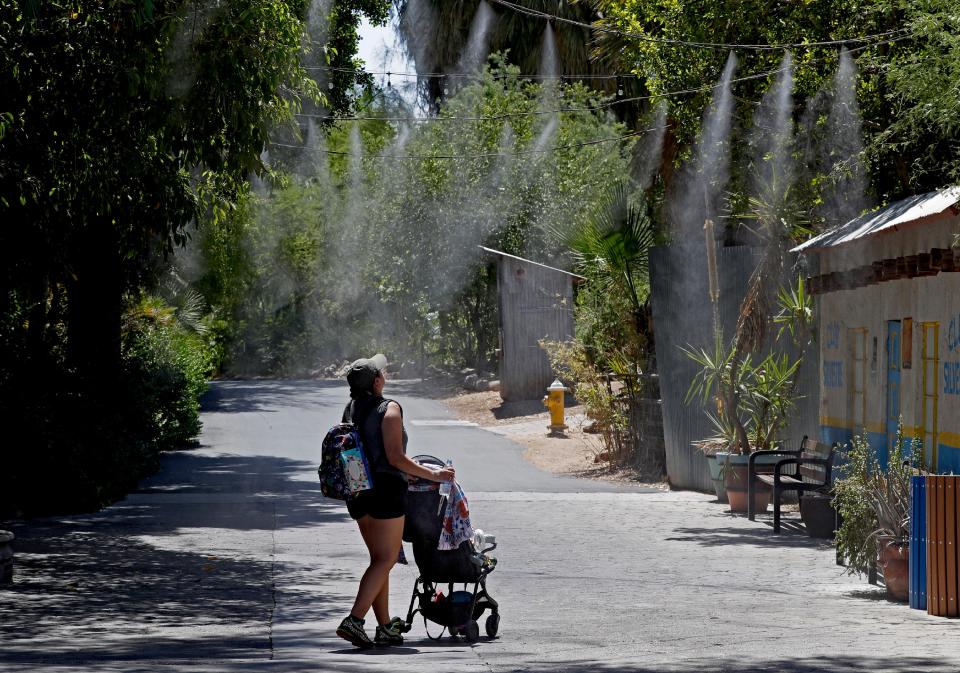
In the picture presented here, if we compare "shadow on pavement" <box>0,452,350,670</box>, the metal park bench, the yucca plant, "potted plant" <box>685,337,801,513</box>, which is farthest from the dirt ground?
the yucca plant

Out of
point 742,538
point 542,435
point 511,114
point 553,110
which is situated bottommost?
point 742,538

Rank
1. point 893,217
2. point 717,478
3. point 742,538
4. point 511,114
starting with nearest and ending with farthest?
point 893,217 < point 742,538 < point 717,478 < point 511,114

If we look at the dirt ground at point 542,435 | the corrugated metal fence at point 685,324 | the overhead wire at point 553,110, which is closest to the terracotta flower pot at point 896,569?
the overhead wire at point 553,110

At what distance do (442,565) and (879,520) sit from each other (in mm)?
3540

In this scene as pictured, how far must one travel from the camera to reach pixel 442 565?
7.77 m

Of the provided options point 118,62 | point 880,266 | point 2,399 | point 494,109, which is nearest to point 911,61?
point 880,266

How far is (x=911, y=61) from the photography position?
9797mm

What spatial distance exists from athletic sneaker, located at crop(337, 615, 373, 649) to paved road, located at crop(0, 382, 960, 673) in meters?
0.08

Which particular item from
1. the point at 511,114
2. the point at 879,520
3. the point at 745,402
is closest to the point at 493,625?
the point at 879,520

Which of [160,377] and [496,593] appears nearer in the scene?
[496,593]

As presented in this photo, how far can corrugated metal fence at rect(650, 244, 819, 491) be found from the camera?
54.5ft

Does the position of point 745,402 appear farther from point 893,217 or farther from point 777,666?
point 777,666

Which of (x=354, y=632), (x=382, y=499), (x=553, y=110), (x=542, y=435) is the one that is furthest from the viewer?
(x=553, y=110)

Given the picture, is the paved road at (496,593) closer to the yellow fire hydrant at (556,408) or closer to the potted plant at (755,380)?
the potted plant at (755,380)
